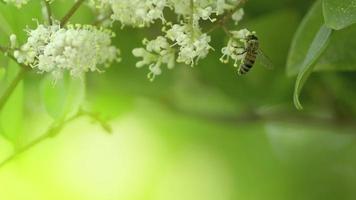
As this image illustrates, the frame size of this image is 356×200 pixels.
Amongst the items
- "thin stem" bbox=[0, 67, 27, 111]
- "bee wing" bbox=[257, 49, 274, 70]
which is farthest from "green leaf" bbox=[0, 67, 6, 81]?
"bee wing" bbox=[257, 49, 274, 70]

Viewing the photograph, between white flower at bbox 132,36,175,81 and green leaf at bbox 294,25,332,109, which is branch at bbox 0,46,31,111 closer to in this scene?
white flower at bbox 132,36,175,81

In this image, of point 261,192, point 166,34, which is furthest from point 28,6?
point 261,192

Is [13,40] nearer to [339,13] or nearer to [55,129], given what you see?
[55,129]

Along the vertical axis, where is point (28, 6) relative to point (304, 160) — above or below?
below

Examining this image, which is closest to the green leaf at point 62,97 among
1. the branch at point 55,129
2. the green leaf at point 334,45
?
the branch at point 55,129

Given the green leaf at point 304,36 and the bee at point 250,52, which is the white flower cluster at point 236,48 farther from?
the green leaf at point 304,36

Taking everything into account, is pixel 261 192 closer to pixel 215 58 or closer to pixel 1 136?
pixel 215 58
